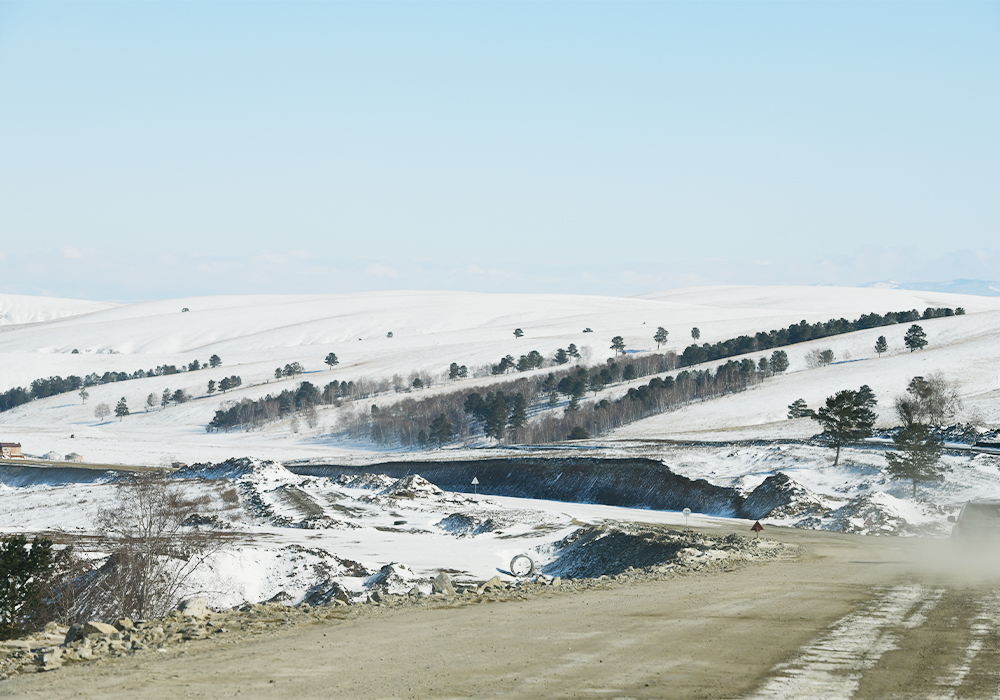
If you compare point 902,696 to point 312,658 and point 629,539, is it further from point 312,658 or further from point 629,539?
point 629,539

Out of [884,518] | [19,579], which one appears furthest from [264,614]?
[884,518]

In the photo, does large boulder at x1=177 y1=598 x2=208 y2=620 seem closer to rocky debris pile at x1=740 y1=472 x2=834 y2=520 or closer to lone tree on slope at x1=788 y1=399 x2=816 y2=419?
rocky debris pile at x1=740 y1=472 x2=834 y2=520

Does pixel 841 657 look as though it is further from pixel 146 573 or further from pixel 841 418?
pixel 841 418

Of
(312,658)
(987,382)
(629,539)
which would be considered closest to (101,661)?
(312,658)

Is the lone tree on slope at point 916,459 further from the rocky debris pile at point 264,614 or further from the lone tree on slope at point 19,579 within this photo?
the lone tree on slope at point 19,579

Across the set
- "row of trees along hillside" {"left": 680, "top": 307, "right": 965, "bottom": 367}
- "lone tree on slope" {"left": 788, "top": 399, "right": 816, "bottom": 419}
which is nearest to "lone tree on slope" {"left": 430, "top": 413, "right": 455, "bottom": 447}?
"row of trees along hillside" {"left": 680, "top": 307, "right": 965, "bottom": 367}

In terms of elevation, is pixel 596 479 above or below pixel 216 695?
below

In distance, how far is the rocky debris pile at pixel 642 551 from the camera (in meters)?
28.0

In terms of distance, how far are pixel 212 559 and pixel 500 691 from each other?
2756 cm

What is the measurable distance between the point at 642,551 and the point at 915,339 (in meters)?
127

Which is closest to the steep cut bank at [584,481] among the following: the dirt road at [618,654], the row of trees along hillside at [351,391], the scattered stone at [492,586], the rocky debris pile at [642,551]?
the rocky debris pile at [642,551]

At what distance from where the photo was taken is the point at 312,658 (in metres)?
12.3

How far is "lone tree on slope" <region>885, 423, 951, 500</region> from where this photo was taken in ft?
187

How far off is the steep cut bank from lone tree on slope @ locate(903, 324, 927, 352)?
84808 millimetres
